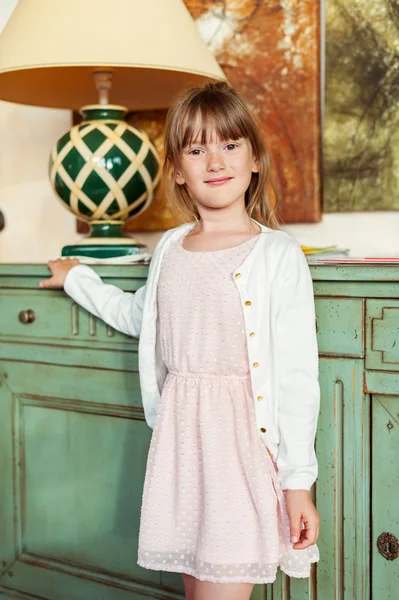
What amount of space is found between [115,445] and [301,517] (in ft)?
1.89

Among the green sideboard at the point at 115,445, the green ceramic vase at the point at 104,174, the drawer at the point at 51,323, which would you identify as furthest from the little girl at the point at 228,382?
the green ceramic vase at the point at 104,174

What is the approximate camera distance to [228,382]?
1451 millimetres

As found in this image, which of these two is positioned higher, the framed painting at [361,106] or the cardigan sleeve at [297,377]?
the framed painting at [361,106]

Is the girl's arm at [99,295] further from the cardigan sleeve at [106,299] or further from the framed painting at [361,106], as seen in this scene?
the framed painting at [361,106]

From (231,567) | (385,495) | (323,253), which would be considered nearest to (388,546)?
(385,495)

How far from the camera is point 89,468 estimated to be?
1861mm

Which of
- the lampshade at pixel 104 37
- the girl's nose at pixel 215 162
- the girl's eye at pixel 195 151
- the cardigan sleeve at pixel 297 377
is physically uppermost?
the lampshade at pixel 104 37

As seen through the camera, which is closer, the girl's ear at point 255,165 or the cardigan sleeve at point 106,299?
the girl's ear at point 255,165

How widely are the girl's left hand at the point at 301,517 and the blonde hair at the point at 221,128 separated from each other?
54 centimetres

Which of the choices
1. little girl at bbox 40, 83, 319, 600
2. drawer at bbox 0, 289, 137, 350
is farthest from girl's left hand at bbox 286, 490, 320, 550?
drawer at bbox 0, 289, 137, 350

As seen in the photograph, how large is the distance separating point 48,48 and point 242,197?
0.69 meters

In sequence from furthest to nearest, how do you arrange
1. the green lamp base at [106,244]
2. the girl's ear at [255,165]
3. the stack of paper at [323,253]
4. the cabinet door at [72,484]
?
the green lamp base at [106,244] < the cabinet door at [72,484] < the stack of paper at [323,253] < the girl's ear at [255,165]

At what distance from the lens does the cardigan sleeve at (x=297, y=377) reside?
4.56 ft

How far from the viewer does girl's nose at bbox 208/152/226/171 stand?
1.43 m
